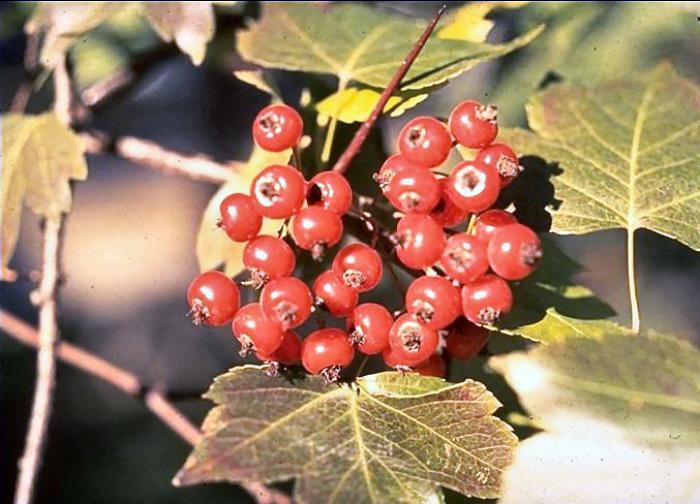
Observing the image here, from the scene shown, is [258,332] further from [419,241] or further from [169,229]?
[169,229]

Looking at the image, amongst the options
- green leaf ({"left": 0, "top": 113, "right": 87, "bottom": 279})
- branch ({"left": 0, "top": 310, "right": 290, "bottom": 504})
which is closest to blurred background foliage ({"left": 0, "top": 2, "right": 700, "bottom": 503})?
branch ({"left": 0, "top": 310, "right": 290, "bottom": 504})

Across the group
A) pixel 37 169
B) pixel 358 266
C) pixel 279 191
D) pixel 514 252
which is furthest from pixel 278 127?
pixel 37 169

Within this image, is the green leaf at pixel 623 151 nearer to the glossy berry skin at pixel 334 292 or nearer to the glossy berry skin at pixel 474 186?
the glossy berry skin at pixel 474 186

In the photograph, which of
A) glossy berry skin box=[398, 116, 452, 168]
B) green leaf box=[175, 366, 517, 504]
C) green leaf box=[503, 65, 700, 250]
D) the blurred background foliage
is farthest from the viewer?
the blurred background foliage

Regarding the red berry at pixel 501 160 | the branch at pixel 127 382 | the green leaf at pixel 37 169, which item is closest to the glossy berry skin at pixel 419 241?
the red berry at pixel 501 160

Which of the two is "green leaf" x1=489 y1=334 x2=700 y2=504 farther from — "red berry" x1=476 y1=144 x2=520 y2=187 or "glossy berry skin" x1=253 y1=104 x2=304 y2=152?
"glossy berry skin" x1=253 y1=104 x2=304 y2=152
